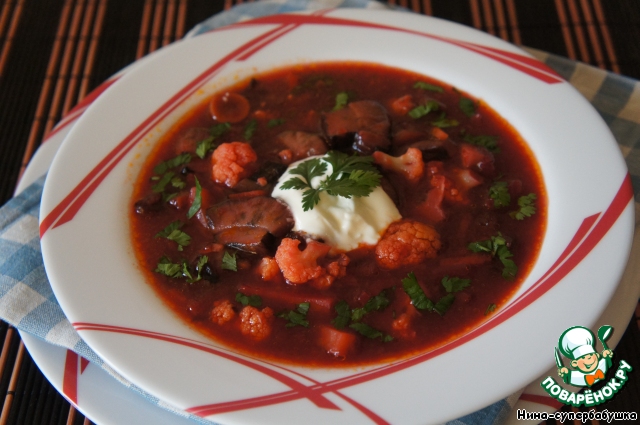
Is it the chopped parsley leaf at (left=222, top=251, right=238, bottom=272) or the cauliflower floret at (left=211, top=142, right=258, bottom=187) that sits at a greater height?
the cauliflower floret at (left=211, top=142, right=258, bottom=187)

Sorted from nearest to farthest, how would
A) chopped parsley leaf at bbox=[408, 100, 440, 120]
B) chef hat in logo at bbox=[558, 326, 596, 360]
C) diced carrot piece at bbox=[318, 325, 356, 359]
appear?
1. chef hat in logo at bbox=[558, 326, 596, 360]
2. diced carrot piece at bbox=[318, 325, 356, 359]
3. chopped parsley leaf at bbox=[408, 100, 440, 120]

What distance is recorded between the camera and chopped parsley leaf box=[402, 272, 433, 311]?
4.19 meters

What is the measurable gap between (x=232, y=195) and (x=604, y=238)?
2.68m

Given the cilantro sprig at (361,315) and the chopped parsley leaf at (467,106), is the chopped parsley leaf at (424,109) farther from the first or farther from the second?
the cilantro sprig at (361,315)

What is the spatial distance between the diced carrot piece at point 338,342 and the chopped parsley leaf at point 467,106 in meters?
2.42

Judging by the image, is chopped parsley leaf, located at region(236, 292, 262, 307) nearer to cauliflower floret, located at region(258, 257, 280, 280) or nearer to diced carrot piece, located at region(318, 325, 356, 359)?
cauliflower floret, located at region(258, 257, 280, 280)

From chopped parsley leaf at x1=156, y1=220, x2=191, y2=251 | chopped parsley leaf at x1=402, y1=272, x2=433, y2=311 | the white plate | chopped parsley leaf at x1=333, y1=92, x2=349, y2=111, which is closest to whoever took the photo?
the white plate

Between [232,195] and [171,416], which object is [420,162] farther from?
[171,416]

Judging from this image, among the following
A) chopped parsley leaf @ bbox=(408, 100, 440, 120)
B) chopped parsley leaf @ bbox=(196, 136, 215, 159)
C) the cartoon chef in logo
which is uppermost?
chopped parsley leaf @ bbox=(196, 136, 215, 159)

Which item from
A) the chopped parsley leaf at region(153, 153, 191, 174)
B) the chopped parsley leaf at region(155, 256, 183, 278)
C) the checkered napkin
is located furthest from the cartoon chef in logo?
the chopped parsley leaf at region(153, 153, 191, 174)

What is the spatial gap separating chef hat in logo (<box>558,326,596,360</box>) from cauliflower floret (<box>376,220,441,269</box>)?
1.10 metres

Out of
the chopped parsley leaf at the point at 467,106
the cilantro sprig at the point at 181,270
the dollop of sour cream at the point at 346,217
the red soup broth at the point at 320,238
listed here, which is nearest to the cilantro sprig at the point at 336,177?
the dollop of sour cream at the point at 346,217

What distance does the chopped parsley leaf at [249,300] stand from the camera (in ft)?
14.2

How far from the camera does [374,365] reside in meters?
3.88
